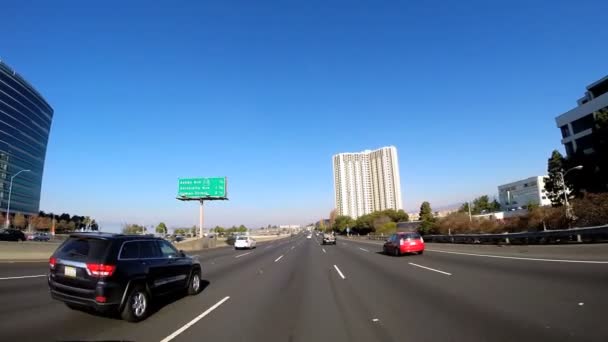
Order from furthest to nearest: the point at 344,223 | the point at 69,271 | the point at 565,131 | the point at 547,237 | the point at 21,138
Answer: the point at 344,223
the point at 21,138
the point at 565,131
the point at 547,237
the point at 69,271

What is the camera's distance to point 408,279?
42.3 ft

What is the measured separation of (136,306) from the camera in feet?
25.6

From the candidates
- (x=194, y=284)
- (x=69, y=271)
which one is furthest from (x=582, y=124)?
(x=69, y=271)

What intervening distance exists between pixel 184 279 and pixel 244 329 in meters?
3.86

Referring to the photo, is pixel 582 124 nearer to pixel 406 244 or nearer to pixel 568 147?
pixel 568 147

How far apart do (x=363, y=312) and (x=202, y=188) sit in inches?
1836

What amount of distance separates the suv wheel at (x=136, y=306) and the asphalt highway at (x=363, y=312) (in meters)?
0.20

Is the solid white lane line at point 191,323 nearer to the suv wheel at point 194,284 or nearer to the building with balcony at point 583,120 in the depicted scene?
the suv wheel at point 194,284

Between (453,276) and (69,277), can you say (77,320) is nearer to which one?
(69,277)

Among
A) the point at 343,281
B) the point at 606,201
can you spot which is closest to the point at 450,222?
the point at 606,201

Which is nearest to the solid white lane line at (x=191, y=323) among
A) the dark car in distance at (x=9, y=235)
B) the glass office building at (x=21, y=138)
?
the dark car in distance at (x=9, y=235)

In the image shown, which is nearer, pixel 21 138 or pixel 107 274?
pixel 107 274

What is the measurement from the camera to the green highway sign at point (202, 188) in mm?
52062

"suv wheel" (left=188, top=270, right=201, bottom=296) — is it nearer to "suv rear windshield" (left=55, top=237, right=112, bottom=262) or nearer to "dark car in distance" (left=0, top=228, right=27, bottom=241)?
"suv rear windshield" (left=55, top=237, right=112, bottom=262)
